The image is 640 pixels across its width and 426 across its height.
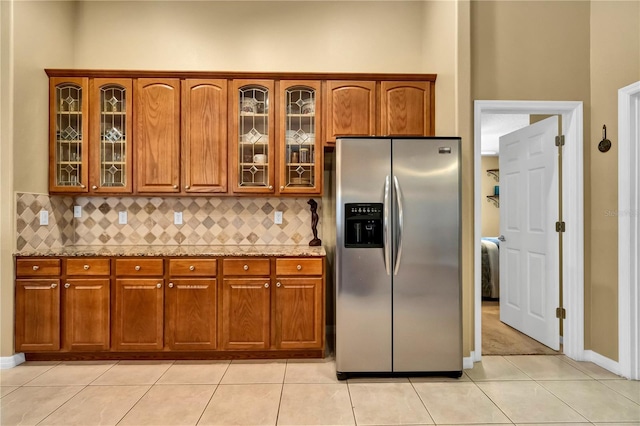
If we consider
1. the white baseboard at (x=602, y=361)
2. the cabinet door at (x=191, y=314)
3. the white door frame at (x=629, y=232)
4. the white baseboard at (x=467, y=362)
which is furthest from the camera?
the cabinet door at (x=191, y=314)

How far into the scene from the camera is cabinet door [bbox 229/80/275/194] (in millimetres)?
3307

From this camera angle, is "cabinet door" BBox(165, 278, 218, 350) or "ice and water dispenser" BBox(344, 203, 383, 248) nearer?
"ice and water dispenser" BBox(344, 203, 383, 248)

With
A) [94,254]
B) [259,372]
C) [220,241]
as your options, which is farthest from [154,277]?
[259,372]

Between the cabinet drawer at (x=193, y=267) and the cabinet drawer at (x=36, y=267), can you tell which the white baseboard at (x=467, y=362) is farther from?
the cabinet drawer at (x=36, y=267)

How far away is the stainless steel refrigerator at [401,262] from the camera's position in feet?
8.88

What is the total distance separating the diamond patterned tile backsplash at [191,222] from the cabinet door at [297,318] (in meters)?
0.75

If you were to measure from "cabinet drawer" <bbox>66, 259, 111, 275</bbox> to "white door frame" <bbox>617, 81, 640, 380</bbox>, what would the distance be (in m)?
4.03

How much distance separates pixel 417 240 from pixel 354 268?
20.4 inches

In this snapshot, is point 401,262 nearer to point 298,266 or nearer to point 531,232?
point 298,266

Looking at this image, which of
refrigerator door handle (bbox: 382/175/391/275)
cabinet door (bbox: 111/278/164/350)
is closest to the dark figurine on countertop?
refrigerator door handle (bbox: 382/175/391/275)

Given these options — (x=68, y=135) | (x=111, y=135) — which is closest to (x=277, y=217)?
(x=111, y=135)

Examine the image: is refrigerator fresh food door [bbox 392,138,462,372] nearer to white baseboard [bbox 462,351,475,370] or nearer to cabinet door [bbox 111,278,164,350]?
white baseboard [bbox 462,351,475,370]

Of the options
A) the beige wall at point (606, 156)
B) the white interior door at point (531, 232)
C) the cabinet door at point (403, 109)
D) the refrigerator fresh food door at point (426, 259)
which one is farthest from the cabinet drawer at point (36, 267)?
the beige wall at point (606, 156)

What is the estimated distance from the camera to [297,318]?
301cm
